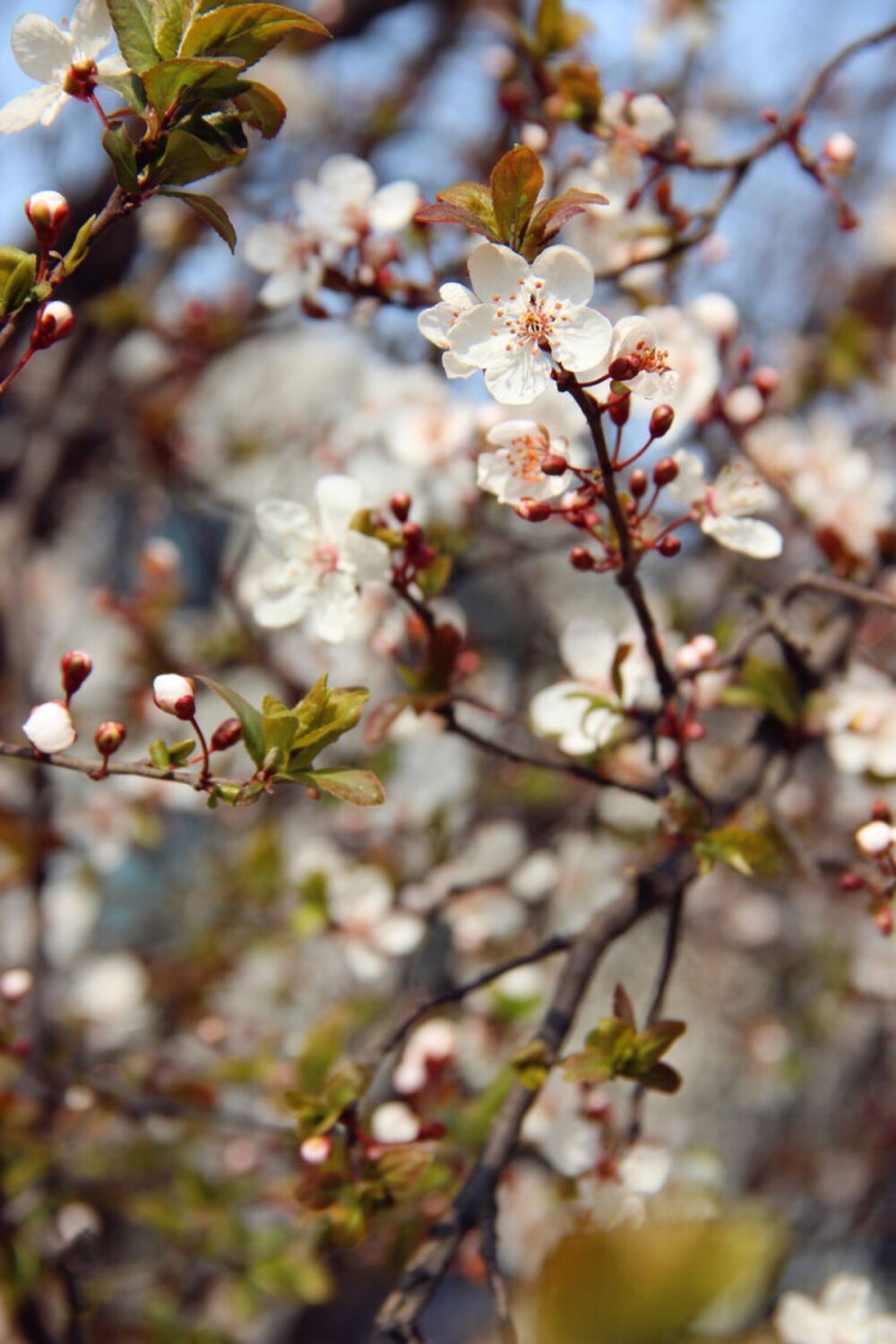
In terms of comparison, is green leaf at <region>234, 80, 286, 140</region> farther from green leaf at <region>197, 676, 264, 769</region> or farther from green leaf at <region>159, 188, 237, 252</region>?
green leaf at <region>197, 676, 264, 769</region>

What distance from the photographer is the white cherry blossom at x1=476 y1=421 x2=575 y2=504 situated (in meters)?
0.87

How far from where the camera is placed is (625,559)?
33.3 inches

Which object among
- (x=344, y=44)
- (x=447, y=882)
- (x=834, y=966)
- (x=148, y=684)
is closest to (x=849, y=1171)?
(x=834, y=966)

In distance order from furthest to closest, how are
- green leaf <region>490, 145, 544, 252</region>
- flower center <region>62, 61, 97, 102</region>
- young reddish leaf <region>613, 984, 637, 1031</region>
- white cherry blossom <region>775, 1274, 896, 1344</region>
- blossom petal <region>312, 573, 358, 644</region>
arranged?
white cherry blossom <region>775, 1274, 896, 1344</region>
blossom petal <region>312, 573, 358, 644</region>
young reddish leaf <region>613, 984, 637, 1031</region>
flower center <region>62, 61, 97, 102</region>
green leaf <region>490, 145, 544, 252</region>

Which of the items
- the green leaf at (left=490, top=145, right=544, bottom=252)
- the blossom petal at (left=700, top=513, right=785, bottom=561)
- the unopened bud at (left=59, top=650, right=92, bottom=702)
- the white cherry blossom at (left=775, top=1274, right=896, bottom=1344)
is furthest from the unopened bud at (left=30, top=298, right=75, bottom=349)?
the white cherry blossom at (left=775, top=1274, right=896, bottom=1344)

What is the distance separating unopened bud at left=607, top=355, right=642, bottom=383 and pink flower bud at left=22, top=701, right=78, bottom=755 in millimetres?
487

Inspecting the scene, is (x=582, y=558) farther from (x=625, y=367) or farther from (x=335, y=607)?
(x=335, y=607)

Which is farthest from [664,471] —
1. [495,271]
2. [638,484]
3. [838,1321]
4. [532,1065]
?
[838,1321]

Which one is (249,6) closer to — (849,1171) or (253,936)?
(253,936)

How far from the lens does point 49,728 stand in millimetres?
793

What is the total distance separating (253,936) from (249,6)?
205cm

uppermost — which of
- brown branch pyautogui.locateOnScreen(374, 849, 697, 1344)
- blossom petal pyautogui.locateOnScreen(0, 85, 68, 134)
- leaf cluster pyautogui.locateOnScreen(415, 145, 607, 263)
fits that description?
blossom petal pyautogui.locateOnScreen(0, 85, 68, 134)

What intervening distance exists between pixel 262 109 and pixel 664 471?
0.43 metres

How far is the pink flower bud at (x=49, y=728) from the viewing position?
789 millimetres
